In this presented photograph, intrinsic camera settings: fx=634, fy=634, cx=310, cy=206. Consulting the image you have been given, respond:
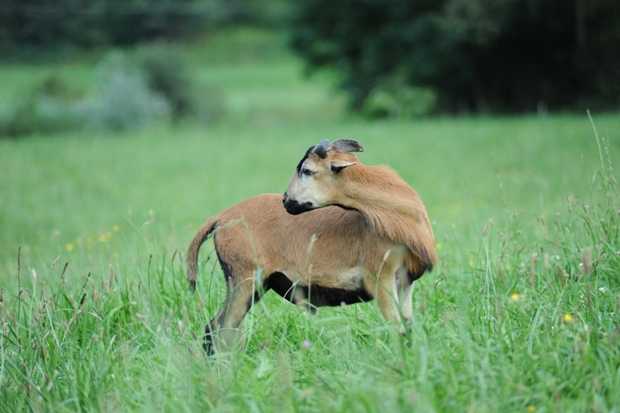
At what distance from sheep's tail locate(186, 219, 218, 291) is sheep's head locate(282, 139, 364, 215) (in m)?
0.74

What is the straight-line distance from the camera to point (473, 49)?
3092 centimetres

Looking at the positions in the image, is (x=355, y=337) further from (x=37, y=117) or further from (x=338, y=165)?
(x=37, y=117)

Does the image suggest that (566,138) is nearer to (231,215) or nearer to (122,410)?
(231,215)

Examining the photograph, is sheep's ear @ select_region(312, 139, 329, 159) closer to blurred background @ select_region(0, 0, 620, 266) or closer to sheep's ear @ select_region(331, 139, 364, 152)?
sheep's ear @ select_region(331, 139, 364, 152)

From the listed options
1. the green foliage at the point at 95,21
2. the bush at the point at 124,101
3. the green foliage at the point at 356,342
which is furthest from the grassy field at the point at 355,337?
the green foliage at the point at 95,21

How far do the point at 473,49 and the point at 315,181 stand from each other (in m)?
29.0

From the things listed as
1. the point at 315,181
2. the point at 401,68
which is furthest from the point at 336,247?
the point at 401,68

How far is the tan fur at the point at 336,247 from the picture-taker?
4.07m

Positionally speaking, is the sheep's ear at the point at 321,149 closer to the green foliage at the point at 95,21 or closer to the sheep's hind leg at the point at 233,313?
the sheep's hind leg at the point at 233,313

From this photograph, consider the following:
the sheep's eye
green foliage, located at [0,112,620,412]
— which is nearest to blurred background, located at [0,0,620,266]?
green foliage, located at [0,112,620,412]

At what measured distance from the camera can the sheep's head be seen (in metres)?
4.00

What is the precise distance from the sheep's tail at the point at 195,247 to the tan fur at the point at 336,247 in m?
0.08

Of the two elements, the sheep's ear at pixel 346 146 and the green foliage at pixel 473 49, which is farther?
the green foliage at pixel 473 49

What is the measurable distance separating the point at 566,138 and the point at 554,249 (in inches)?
510
